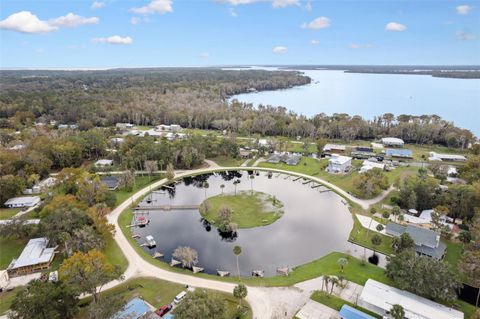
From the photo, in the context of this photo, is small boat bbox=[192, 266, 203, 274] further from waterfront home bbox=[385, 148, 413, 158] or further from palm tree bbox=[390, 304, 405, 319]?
waterfront home bbox=[385, 148, 413, 158]

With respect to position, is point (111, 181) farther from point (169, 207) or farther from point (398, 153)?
point (398, 153)

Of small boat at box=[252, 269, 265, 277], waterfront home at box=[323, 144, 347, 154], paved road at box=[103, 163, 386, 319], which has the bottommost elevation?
small boat at box=[252, 269, 265, 277]

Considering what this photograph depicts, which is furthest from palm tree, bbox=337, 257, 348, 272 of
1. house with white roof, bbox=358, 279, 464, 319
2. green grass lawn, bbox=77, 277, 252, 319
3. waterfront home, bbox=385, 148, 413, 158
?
waterfront home, bbox=385, 148, 413, 158

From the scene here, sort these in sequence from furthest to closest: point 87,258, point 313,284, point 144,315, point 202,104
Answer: point 202,104, point 313,284, point 87,258, point 144,315

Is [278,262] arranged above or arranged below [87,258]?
below

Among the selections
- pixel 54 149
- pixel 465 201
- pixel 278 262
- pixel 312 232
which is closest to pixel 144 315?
pixel 278 262

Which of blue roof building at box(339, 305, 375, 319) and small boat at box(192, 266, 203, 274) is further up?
blue roof building at box(339, 305, 375, 319)

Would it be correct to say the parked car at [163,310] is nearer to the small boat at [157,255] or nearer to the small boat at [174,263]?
the small boat at [174,263]

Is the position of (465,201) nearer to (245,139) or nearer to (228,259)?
(228,259)
